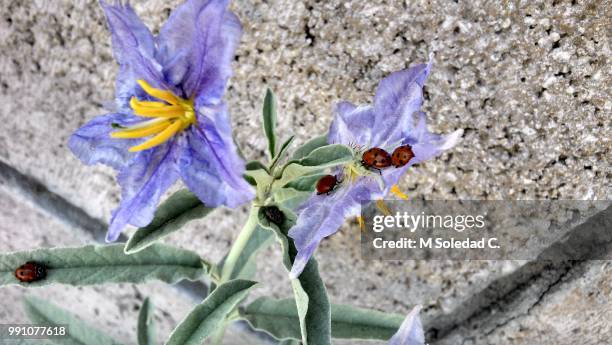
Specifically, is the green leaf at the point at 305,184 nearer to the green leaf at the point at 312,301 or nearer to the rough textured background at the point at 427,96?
the green leaf at the point at 312,301

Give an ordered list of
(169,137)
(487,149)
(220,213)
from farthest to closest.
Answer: (220,213), (487,149), (169,137)

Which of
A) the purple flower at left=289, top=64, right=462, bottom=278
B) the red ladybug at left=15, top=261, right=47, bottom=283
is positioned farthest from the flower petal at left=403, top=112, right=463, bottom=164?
the red ladybug at left=15, top=261, right=47, bottom=283

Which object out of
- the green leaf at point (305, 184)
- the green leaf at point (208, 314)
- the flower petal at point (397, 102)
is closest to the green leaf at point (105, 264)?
the green leaf at point (208, 314)

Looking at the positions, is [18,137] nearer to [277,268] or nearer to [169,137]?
[277,268]

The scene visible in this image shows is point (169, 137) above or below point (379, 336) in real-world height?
above

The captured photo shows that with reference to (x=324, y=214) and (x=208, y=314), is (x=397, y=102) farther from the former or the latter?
(x=208, y=314)

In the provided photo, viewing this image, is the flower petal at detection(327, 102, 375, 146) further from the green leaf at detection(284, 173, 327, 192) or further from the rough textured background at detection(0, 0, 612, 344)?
the rough textured background at detection(0, 0, 612, 344)

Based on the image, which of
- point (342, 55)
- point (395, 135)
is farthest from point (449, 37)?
point (395, 135)
